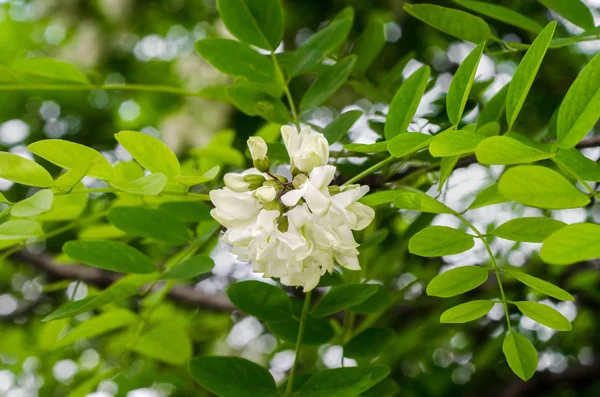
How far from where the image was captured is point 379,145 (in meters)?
0.39

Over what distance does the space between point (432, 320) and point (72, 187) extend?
2.14ft

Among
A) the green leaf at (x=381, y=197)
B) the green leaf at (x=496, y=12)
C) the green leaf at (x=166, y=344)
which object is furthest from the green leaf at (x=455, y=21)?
the green leaf at (x=166, y=344)

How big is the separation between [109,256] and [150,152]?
116 millimetres

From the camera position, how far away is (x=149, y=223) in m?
0.53

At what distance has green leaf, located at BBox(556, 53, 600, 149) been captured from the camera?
34 centimetres

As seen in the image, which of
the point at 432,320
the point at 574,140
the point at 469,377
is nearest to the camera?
the point at 574,140

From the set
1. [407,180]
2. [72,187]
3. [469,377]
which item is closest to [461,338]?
[469,377]

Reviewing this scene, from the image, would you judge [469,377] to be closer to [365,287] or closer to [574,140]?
[365,287]

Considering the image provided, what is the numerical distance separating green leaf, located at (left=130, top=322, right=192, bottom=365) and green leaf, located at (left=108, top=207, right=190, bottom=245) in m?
0.22

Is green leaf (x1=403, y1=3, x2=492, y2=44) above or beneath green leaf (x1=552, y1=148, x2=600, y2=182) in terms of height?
above

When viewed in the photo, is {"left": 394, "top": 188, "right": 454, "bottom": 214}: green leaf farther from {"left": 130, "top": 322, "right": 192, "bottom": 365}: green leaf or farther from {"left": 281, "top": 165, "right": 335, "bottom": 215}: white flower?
{"left": 130, "top": 322, "right": 192, "bottom": 365}: green leaf

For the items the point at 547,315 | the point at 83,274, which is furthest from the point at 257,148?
the point at 83,274

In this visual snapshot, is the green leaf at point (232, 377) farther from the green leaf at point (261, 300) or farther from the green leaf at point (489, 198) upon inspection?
the green leaf at point (489, 198)

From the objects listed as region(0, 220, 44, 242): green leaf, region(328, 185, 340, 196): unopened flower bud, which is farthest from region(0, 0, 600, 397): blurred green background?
region(0, 220, 44, 242): green leaf
